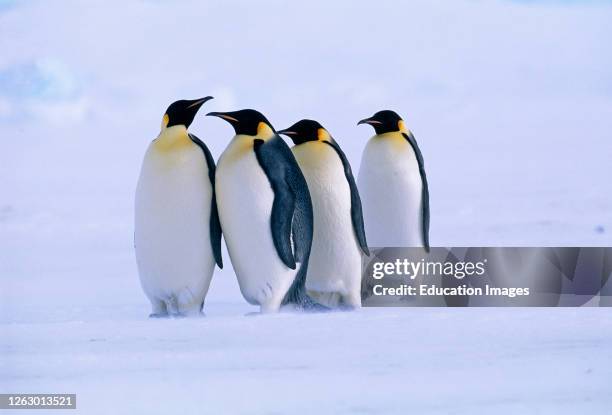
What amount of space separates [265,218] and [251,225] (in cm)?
6

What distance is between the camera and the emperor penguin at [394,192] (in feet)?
15.9

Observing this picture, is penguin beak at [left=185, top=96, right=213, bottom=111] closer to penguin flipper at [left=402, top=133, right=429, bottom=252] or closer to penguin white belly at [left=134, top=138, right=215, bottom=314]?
penguin white belly at [left=134, top=138, right=215, bottom=314]

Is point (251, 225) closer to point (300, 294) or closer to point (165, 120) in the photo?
point (300, 294)

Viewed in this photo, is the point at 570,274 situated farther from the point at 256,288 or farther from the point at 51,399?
the point at 51,399

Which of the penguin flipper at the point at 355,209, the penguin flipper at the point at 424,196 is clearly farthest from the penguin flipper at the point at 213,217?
the penguin flipper at the point at 424,196

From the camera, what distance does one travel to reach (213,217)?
14.0ft

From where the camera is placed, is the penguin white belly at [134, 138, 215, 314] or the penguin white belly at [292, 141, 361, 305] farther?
the penguin white belly at [292, 141, 361, 305]

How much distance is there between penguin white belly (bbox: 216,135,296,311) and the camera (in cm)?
422

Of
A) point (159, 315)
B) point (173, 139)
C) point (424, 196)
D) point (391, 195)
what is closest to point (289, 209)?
point (173, 139)

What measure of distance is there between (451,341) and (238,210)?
897mm

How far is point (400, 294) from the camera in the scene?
15.6 feet

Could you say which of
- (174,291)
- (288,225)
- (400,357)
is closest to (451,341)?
(400,357)

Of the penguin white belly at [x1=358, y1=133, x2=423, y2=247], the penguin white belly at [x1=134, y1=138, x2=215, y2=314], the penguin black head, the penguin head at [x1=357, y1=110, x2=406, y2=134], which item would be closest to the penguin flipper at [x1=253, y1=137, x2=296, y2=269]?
the penguin black head

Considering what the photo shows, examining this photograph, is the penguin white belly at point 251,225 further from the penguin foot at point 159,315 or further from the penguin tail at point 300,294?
the penguin foot at point 159,315
